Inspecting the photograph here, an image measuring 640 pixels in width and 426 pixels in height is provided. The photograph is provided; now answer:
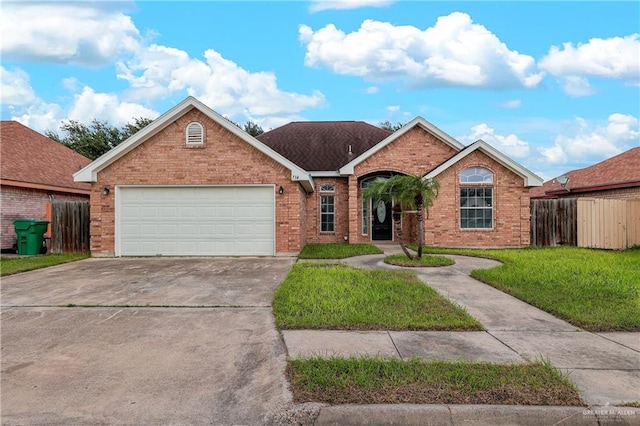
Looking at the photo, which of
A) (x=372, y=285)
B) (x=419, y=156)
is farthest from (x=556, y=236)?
(x=372, y=285)

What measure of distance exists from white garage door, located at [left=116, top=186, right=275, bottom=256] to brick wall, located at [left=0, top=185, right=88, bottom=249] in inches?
207

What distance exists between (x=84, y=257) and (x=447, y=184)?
13.5 meters

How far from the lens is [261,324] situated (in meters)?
5.58

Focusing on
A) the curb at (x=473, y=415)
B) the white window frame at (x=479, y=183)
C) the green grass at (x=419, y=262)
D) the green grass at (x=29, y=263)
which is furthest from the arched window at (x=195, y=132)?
the curb at (x=473, y=415)

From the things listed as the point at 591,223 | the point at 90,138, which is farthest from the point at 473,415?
the point at 90,138

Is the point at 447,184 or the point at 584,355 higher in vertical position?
the point at 447,184

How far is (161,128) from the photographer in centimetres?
1359

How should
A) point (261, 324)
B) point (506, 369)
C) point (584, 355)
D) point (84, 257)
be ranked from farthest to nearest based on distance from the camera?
point (84, 257), point (261, 324), point (584, 355), point (506, 369)

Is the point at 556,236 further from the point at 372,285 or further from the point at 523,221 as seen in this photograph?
the point at 372,285

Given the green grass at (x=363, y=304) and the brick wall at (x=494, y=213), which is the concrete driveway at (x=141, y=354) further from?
Answer: the brick wall at (x=494, y=213)

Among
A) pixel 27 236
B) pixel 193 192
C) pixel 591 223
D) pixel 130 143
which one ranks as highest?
pixel 130 143

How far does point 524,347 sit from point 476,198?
12.6 meters

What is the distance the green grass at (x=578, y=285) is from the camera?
579cm

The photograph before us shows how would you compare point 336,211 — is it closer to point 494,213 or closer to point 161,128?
point 494,213
